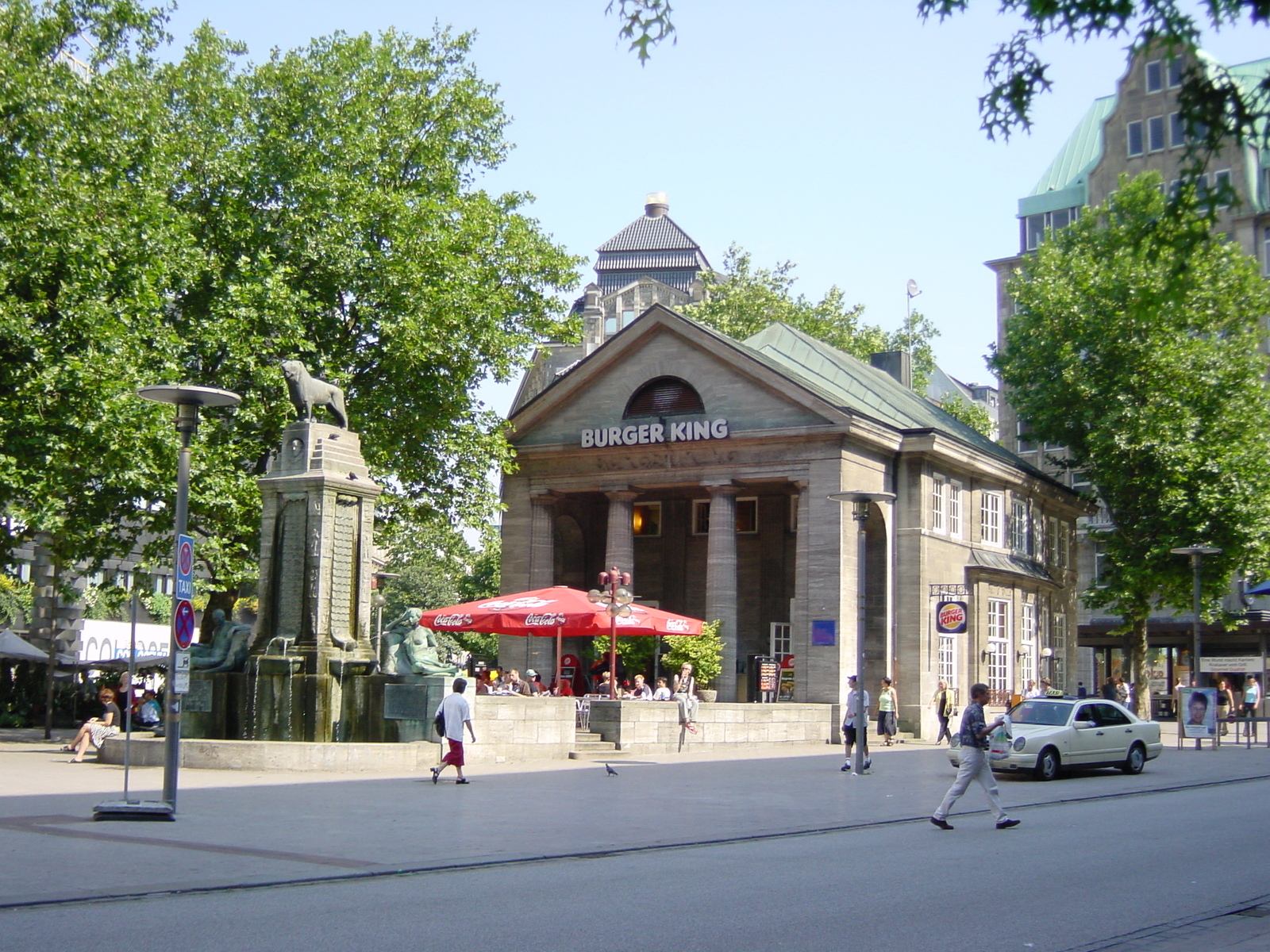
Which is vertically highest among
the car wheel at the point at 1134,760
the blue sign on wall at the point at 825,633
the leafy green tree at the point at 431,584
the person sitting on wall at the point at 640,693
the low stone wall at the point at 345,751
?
the leafy green tree at the point at 431,584

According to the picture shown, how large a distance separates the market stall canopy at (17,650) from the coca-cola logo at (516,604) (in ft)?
50.5

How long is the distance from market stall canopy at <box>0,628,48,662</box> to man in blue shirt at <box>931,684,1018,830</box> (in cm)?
3047

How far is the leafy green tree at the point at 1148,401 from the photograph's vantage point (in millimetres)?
45438

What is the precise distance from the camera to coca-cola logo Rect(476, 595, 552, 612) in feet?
102

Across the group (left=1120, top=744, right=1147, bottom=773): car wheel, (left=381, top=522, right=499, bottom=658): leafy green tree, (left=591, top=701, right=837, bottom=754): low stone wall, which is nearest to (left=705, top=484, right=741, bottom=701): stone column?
(left=591, top=701, right=837, bottom=754): low stone wall

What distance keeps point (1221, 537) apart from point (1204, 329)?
7213 mm

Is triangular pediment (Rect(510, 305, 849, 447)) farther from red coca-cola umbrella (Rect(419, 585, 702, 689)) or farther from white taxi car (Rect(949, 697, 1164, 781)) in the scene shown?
white taxi car (Rect(949, 697, 1164, 781))

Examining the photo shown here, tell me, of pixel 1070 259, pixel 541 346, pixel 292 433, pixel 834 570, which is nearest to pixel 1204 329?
pixel 1070 259

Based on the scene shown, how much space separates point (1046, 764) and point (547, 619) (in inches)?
423

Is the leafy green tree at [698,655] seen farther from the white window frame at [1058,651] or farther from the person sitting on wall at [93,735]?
the white window frame at [1058,651]

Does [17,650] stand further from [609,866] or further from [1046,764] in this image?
[609,866]

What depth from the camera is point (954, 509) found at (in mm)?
43781

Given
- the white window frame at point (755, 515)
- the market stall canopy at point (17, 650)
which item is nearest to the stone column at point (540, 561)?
the white window frame at point (755, 515)

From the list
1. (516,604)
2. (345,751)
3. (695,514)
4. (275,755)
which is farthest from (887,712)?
(275,755)
